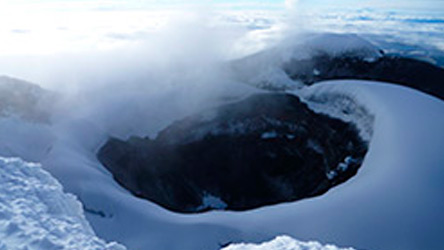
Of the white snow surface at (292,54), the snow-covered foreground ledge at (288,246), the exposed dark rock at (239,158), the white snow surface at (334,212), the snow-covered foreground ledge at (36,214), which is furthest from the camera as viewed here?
the white snow surface at (292,54)

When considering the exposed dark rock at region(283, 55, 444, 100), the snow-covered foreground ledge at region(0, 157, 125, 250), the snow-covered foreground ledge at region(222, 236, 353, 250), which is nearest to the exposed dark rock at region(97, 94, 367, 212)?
the snow-covered foreground ledge at region(0, 157, 125, 250)

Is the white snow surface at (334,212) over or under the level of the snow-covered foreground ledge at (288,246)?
under

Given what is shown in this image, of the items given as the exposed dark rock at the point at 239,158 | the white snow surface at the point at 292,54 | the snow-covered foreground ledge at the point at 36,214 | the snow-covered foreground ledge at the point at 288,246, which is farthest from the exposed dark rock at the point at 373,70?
the snow-covered foreground ledge at the point at 36,214

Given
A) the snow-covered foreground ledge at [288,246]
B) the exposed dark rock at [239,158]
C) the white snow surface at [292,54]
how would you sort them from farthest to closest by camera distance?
the white snow surface at [292,54] < the exposed dark rock at [239,158] < the snow-covered foreground ledge at [288,246]

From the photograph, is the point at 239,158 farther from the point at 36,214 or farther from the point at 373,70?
the point at 373,70

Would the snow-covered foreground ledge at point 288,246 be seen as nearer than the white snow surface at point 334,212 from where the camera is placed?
Yes

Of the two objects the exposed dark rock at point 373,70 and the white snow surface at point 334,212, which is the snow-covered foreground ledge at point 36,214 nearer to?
the white snow surface at point 334,212

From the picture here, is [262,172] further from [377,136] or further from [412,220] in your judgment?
[412,220]
